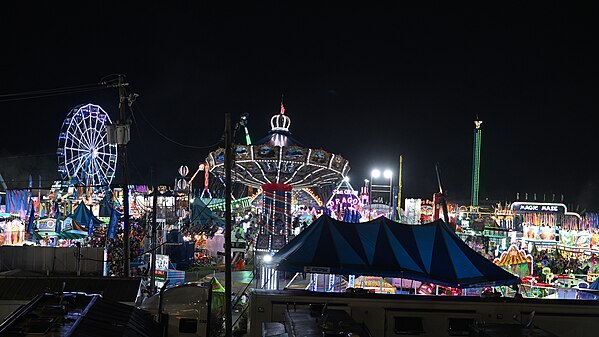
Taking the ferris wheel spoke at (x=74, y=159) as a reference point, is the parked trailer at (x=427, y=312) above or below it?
below

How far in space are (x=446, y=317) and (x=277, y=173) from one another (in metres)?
17.6

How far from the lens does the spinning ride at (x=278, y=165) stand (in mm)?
23688

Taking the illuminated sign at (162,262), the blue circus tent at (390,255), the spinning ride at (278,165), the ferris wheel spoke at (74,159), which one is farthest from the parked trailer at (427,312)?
the ferris wheel spoke at (74,159)

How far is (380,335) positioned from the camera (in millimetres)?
8219

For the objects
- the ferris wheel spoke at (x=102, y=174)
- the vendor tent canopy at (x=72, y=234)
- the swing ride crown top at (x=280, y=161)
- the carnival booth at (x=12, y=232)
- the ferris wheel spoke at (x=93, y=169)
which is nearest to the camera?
the swing ride crown top at (x=280, y=161)

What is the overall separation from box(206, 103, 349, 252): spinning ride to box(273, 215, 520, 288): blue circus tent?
10865 millimetres

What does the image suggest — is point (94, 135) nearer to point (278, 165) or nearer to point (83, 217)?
point (83, 217)

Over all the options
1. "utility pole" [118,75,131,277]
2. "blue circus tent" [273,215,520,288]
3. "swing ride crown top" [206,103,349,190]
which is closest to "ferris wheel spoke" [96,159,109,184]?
"swing ride crown top" [206,103,349,190]

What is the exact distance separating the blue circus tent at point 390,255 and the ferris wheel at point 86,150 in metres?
23.3

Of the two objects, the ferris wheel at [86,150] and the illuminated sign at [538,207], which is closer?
the ferris wheel at [86,150]

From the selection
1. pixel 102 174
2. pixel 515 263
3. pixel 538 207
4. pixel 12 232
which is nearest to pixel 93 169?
pixel 102 174

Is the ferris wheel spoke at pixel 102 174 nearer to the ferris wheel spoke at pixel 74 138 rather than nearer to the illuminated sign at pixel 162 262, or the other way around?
the ferris wheel spoke at pixel 74 138

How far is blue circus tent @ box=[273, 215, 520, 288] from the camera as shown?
11.2 metres

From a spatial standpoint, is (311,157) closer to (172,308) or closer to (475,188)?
(172,308)
